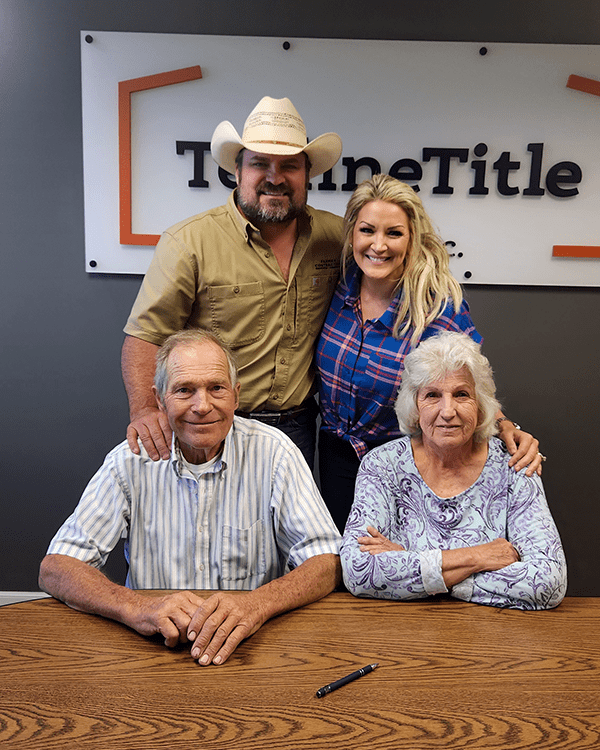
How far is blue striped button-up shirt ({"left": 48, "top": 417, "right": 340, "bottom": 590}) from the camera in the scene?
1.67 meters

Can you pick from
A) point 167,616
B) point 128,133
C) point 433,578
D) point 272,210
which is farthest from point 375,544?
point 128,133

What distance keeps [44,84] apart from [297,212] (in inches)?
58.9

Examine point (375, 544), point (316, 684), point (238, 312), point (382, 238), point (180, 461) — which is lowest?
point (316, 684)

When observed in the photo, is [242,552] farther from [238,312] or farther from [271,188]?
[271,188]

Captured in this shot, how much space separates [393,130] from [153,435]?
180cm

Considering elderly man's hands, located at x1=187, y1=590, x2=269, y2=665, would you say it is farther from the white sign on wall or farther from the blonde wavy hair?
the white sign on wall

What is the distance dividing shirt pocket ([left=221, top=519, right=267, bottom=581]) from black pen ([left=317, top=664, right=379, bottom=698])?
0.57 metres

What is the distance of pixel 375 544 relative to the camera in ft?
5.31

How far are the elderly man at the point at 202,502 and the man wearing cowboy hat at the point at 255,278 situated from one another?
1.43 ft

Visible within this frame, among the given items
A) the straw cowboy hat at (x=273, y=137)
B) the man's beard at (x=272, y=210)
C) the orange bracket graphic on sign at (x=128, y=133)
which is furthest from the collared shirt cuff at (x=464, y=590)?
the orange bracket graphic on sign at (x=128, y=133)

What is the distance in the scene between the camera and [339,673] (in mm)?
1199

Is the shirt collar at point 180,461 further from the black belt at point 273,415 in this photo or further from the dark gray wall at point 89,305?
the dark gray wall at point 89,305

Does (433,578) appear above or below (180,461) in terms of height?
below

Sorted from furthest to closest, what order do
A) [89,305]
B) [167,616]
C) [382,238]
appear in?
[89,305]
[382,238]
[167,616]
